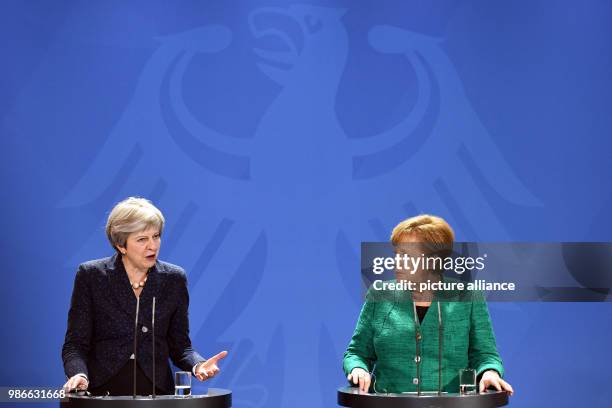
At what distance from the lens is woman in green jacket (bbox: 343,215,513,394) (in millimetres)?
3367

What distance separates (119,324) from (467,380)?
1.28 m

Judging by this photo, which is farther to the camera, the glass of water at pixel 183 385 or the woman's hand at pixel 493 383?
the woman's hand at pixel 493 383

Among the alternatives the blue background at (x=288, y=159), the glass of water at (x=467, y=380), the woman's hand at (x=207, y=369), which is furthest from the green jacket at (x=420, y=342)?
the blue background at (x=288, y=159)

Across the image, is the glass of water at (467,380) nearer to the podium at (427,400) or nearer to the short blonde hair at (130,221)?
the podium at (427,400)

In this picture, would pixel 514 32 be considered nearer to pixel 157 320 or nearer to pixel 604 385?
pixel 604 385

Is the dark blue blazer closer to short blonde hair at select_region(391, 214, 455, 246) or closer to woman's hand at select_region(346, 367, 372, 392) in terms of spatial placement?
woman's hand at select_region(346, 367, 372, 392)

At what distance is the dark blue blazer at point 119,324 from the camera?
345cm

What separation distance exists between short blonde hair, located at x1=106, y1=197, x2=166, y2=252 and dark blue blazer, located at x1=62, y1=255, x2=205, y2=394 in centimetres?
11

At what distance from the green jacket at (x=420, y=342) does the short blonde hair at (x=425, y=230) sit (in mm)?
208

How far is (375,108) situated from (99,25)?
1.49 meters

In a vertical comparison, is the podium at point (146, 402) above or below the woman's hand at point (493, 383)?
below

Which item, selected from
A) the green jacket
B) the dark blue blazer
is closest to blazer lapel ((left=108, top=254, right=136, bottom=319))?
the dark blue blazer

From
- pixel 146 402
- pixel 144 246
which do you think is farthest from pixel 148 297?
pixel 146 402

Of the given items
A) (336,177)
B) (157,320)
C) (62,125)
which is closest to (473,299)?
(157,320)
